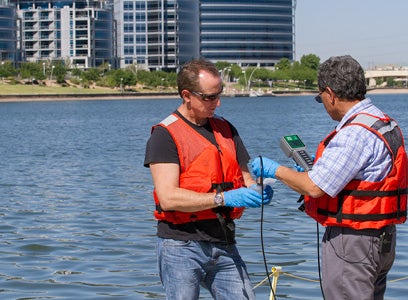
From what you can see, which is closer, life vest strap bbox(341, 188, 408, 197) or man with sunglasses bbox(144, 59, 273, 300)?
life vest strap bbox(341, 188, 408, 197)

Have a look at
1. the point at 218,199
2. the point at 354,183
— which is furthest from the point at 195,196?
the point at 354,183

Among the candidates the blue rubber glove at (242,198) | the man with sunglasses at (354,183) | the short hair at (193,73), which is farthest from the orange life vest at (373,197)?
the short hair at (193,73)

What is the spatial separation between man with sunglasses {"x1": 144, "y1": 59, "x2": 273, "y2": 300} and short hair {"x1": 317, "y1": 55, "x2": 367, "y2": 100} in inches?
28.6

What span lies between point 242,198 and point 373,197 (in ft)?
2.83

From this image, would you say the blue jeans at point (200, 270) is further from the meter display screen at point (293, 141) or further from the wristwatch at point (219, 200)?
the meter display screen at point (293, 141)

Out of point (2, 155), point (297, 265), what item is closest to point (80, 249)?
point (297, 265)

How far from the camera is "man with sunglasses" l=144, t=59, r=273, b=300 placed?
20.4ft

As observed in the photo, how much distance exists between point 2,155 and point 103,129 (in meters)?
33.8

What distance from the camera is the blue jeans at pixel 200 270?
6.29 meters

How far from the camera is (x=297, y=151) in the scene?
6637 mm

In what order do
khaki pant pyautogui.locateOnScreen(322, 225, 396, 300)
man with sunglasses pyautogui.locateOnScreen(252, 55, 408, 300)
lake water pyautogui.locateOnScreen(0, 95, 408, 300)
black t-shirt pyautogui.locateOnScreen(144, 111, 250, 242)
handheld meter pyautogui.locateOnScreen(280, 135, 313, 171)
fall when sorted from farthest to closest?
lake water pyautogui.locateOnScreen(0, 95, 408, 300), handheld meter pyautogui.locateOnScreen(280, 135, 313, 171), black t-shirt pyautogui.locateOnScreen(144, 111, 250, 242), khaki pant pyautogui.locateOnScreen(322, 225, 396, 300), man with sunglasses pyautogui.locateOnScreen(252, 55, 408, 300)

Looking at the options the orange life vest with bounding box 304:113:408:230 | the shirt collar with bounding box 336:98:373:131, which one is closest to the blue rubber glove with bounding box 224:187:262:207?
the orange life vest with bounding box 304:113:408:230

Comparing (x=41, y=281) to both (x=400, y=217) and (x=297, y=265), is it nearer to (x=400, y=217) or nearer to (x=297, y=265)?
(x=297, y=265)

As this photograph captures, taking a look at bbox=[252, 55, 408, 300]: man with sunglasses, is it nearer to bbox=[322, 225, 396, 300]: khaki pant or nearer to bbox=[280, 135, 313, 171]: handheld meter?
bbox=[322, 225, 396, 300]: khaki pant
